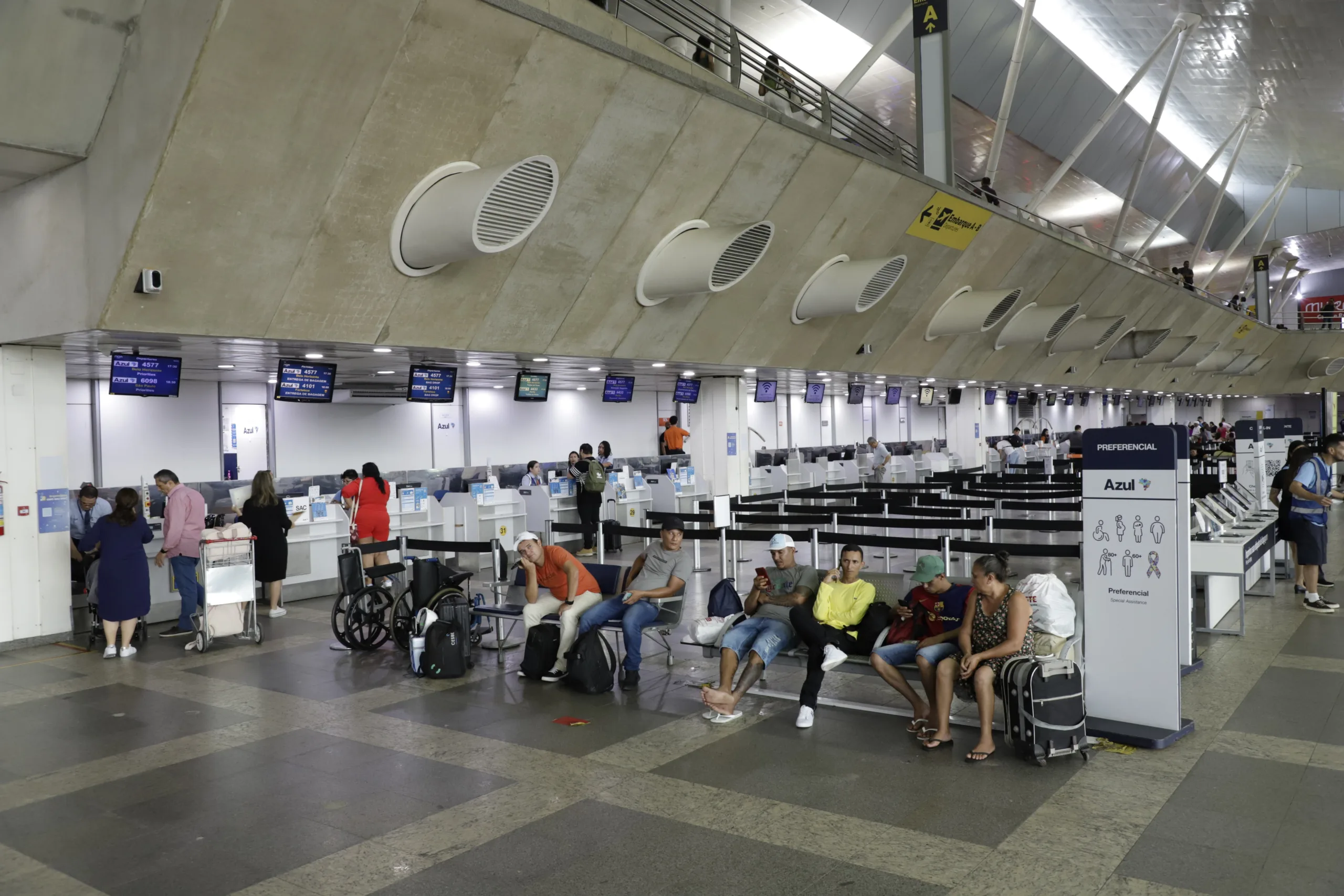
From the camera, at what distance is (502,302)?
11.3 m

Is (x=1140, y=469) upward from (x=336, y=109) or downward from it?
downward

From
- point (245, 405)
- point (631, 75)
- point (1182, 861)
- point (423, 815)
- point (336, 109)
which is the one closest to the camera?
point (1182, 861)

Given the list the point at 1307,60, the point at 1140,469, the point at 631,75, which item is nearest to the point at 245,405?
the point at 631,75

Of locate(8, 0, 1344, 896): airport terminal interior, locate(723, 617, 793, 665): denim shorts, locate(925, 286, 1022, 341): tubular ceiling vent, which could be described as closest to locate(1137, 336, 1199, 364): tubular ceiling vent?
locate(8, 0, 1344, 896): airport terminal interior

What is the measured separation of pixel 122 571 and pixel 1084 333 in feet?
72.1

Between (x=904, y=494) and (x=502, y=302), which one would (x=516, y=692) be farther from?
(x=904, y=494)

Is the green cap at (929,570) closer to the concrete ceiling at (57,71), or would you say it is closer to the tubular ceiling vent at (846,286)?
the concrete ceiling at (57,71)

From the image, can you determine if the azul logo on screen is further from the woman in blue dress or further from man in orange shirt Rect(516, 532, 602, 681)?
the woman in blue dress

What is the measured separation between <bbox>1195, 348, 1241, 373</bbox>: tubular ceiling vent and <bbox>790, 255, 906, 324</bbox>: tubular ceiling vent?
1083 inches

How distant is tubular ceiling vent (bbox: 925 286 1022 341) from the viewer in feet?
61.4

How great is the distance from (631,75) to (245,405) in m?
12.3

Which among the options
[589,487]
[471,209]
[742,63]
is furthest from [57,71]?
[589,487]

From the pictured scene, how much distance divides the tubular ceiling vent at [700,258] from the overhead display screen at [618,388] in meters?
4.17

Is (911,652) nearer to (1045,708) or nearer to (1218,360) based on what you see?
(1045,708)
